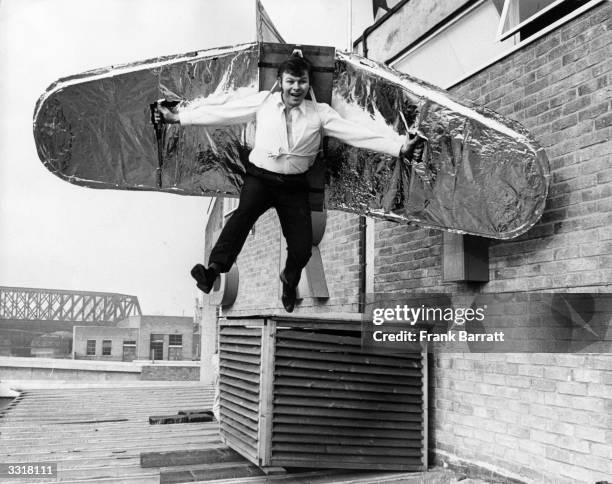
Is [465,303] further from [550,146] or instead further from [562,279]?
[550,146]

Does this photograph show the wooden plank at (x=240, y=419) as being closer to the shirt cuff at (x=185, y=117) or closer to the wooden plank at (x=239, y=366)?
the wooden plank at (x=239, y=366)

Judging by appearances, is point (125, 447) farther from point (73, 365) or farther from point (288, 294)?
point (73, 365)

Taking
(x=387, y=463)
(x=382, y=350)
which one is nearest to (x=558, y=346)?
(x=382, y=350)

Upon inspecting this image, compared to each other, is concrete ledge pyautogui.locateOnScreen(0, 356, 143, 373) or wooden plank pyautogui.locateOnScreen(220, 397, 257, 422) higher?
wooden plank pyautogui.locateOnScreen(220, 397, 257, 422)

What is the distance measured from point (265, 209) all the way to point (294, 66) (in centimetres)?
70

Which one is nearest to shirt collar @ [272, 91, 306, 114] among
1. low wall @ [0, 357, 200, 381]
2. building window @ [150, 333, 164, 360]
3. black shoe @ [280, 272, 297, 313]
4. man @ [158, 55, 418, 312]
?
man @ [158, 55, 418, 312]

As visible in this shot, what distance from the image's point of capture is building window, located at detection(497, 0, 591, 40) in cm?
433

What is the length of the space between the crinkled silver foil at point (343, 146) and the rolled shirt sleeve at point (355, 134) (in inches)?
3.3

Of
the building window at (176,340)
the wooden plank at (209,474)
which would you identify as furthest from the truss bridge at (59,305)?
the wooden plank at (209,474)

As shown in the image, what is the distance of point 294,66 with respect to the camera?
3.07m

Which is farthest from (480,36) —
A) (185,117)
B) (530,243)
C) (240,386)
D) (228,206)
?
(228,206)

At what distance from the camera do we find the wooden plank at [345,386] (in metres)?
4.59

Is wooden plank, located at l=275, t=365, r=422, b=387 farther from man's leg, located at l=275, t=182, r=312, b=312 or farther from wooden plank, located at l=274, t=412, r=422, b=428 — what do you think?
man's leg, located at l=275, t=182, r=312, b=312

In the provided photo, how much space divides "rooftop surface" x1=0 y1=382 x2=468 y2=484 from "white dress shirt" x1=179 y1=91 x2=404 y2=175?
2.52 meters
